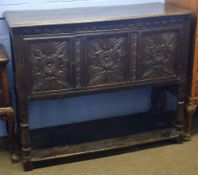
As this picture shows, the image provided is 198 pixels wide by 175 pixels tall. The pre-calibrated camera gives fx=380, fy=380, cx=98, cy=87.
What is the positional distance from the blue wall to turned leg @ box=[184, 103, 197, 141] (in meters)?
0.43

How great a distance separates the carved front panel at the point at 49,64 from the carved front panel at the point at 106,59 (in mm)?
136

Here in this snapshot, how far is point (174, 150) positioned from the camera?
2498 mm

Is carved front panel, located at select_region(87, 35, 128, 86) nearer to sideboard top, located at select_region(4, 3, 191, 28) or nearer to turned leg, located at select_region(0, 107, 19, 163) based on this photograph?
sideboard top, located at select_region(4, 3, 191, 28)

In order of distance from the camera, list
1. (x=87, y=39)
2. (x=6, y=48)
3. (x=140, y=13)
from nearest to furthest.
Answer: (x=87, y=39) → (x=140, y=13) → (x=6, y=48)

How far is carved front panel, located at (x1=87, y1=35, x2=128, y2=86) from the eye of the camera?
216 centimetres

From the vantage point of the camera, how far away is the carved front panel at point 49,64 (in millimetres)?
2063

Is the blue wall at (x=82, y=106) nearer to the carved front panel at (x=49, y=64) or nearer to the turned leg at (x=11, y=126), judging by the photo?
the turned leg at (x=11, y=126)

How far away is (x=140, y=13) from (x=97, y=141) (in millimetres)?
859

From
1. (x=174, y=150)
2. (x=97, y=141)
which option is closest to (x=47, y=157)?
(x=97, y=141)

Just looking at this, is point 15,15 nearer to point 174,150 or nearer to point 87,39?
point 87,39

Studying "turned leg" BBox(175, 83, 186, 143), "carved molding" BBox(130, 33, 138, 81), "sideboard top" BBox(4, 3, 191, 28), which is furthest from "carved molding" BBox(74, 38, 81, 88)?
"turned leg" BBox(175, 83, 186, 143)

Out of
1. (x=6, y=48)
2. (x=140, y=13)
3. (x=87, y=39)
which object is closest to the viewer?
→ (x=87, y=39)

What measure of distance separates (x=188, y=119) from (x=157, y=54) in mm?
533

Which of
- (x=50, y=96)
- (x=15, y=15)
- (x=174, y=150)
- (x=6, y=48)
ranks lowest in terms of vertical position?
(x=174, y=150)
